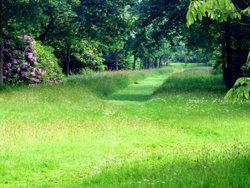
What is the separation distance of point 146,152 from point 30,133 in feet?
12.9

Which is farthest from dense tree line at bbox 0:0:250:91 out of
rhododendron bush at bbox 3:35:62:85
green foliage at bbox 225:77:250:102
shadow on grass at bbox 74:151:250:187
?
green foliage at bbox 225:77:250:102

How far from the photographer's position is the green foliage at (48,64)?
32438 mm

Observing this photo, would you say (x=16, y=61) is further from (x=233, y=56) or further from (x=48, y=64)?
(x=233, y=56)

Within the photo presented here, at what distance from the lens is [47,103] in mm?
20766

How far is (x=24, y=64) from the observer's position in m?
30.2

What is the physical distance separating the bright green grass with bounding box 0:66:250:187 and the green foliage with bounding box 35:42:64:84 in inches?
418

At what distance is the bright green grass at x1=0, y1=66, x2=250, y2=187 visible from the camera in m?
8.70

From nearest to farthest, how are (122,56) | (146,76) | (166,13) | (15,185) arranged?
(15,185)
(166,13)
(146,76)
(122,56)

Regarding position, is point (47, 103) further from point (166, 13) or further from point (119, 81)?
point (119, 81)

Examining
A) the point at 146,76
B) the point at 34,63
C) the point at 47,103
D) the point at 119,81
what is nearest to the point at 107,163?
the point at 47,103

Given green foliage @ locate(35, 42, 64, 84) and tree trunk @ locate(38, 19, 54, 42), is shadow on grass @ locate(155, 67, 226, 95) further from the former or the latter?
tree trunk @ locate(38, 19, 54, 42)

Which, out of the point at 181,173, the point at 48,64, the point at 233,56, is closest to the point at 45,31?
the point at 48,64

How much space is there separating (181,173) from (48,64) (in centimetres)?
2562

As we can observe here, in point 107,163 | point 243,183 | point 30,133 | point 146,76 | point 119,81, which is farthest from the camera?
point 146,76
